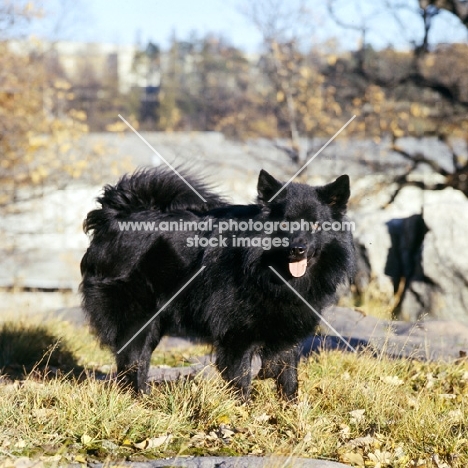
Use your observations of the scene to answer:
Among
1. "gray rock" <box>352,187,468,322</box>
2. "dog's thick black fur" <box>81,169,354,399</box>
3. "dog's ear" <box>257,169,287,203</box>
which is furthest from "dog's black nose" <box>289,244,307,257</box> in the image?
"gray rock" <box>352,187,468,322</box>

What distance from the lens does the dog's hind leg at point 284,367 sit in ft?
15.5

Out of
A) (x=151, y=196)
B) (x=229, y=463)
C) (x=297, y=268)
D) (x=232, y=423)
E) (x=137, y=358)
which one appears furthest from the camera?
(x=151, y=196)

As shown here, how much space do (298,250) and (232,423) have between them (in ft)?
4.01

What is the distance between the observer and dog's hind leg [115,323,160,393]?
5.12 m

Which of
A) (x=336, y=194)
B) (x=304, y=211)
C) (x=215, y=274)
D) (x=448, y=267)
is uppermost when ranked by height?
(x=336, y=194)

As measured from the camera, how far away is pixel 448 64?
14.2 m

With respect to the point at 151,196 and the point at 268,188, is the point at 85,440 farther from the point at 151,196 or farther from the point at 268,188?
the point at 151,196

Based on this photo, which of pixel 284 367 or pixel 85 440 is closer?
pixel 85 440

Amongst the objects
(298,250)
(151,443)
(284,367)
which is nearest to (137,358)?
(284,367)

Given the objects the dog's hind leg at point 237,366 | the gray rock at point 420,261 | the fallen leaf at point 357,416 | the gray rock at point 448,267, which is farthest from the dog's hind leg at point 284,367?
the gray rock at point 448,267

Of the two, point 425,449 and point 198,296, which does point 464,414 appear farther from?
point 198,296

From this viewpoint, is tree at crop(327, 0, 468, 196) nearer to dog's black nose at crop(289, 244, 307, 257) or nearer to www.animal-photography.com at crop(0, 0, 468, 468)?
www.animal-photography.com at crop(0, 0, 468, 468)

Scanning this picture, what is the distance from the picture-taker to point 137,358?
204 inches

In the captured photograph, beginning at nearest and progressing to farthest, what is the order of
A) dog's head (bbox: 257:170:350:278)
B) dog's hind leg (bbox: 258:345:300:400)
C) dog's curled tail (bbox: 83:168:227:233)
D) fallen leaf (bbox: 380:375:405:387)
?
1. dog's head (bbox: 257:170:350:278)
2. dog's hind leg (bbox: 258:345:300:400)
3. fallen leaf (bbox: 380:375:405:387)
4. dog's curled tail (bbox: 83:168:227:233)
